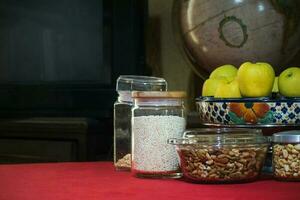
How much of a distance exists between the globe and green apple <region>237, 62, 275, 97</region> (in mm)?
395

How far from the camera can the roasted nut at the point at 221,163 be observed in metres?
0.81

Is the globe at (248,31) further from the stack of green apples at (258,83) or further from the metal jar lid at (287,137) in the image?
the metal jar lid at (287,137)

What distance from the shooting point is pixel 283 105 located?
874 millimetres

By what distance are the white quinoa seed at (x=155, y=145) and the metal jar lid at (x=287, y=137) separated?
0.47ft

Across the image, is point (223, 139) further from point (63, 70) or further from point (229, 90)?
point (63, 70)

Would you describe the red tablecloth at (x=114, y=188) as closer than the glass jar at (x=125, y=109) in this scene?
Yes

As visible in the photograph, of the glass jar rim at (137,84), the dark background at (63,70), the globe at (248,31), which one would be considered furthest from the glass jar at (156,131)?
the dark background at (63,70)

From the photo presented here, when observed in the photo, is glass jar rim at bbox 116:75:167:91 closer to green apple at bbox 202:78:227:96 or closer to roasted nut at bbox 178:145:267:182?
green apple at bbox 202:78:227:96

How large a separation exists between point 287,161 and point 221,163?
95 mm

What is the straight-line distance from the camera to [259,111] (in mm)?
878

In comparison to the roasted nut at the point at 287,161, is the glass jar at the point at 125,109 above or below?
above

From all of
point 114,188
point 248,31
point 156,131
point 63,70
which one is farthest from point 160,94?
point 63,70

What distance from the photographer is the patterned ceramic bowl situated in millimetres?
875

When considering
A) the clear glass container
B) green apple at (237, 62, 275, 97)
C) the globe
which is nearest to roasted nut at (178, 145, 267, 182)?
the clear glass container
